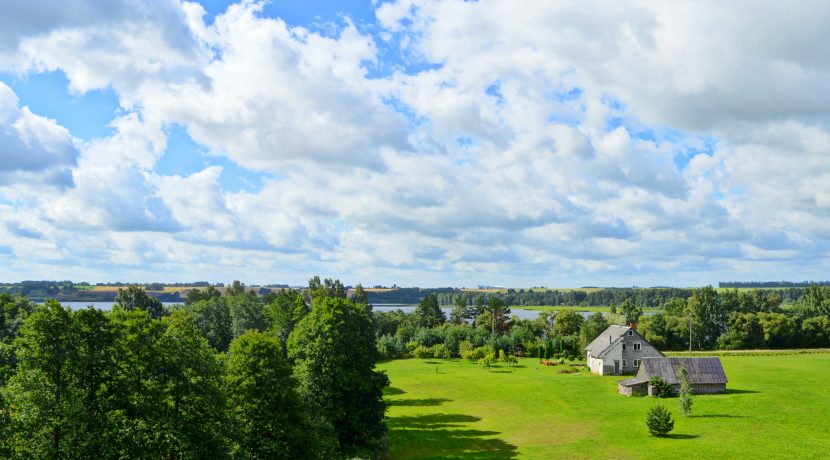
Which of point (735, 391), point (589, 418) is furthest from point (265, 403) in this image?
point (735, 391)

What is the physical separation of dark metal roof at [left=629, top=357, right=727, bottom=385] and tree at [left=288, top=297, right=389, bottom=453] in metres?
37.2

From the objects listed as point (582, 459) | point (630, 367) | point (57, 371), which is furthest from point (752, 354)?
point (57, 371)

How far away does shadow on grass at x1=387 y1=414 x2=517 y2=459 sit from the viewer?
4384 centimetres

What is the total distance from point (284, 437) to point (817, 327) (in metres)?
125

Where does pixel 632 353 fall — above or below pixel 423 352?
above

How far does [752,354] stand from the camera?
355 feet

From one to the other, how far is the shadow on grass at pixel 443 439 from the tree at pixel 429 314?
8446 centimetres

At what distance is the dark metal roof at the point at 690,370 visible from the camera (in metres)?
65.8

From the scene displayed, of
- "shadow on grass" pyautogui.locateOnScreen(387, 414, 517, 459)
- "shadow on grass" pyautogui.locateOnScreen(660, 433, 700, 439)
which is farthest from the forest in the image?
"shadow on grass" pyautogui.locateOnScreen(660, 433, 700, 439)

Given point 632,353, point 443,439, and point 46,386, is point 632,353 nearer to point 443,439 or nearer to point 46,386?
point 443,439

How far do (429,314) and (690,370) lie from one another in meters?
84.8

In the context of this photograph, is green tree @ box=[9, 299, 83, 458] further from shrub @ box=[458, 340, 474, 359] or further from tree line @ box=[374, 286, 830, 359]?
shrub @ box=[458, 340, 474, 359]

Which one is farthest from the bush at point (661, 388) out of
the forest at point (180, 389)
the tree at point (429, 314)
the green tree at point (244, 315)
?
the tree at point (429, 314)

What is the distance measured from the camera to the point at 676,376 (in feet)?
217
